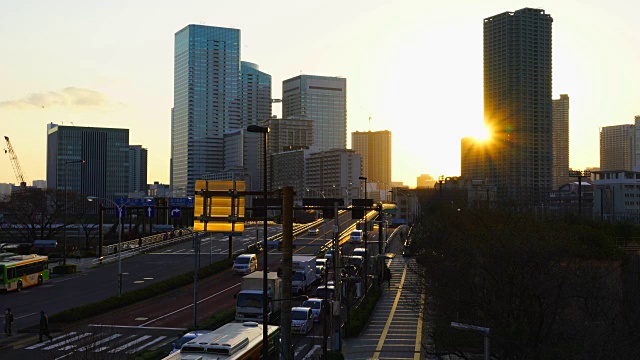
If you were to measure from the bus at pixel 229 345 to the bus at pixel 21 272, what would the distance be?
36.4 m

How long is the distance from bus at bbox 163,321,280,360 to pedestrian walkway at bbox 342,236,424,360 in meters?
10.8

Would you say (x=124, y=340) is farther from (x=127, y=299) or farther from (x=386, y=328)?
(x=386, y=328)

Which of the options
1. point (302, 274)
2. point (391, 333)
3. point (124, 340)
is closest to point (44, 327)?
point (124, 340)

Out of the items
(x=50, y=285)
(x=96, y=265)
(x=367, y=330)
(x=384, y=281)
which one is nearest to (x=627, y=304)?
(x=367, y=330)

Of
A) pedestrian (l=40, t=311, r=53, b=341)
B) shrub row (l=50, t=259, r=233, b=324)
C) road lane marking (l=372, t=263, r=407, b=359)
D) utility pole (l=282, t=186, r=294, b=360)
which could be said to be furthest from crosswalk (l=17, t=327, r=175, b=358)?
utility pole (l=282, t=186, r=294, b=360)

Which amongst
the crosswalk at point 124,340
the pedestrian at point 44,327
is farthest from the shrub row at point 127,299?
the pedestrian at point 44,327

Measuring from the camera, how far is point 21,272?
55.8 m

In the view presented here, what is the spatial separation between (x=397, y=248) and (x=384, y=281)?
33.1 meters

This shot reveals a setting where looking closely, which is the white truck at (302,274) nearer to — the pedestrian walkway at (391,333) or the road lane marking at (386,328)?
the pedestrian walkway at (391,333)

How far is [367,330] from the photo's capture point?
42094 mm

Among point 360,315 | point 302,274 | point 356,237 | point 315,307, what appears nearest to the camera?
point 360,315

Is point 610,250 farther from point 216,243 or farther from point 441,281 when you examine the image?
point 216,243

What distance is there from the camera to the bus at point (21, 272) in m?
53.4

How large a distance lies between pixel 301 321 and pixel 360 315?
6373 mm
